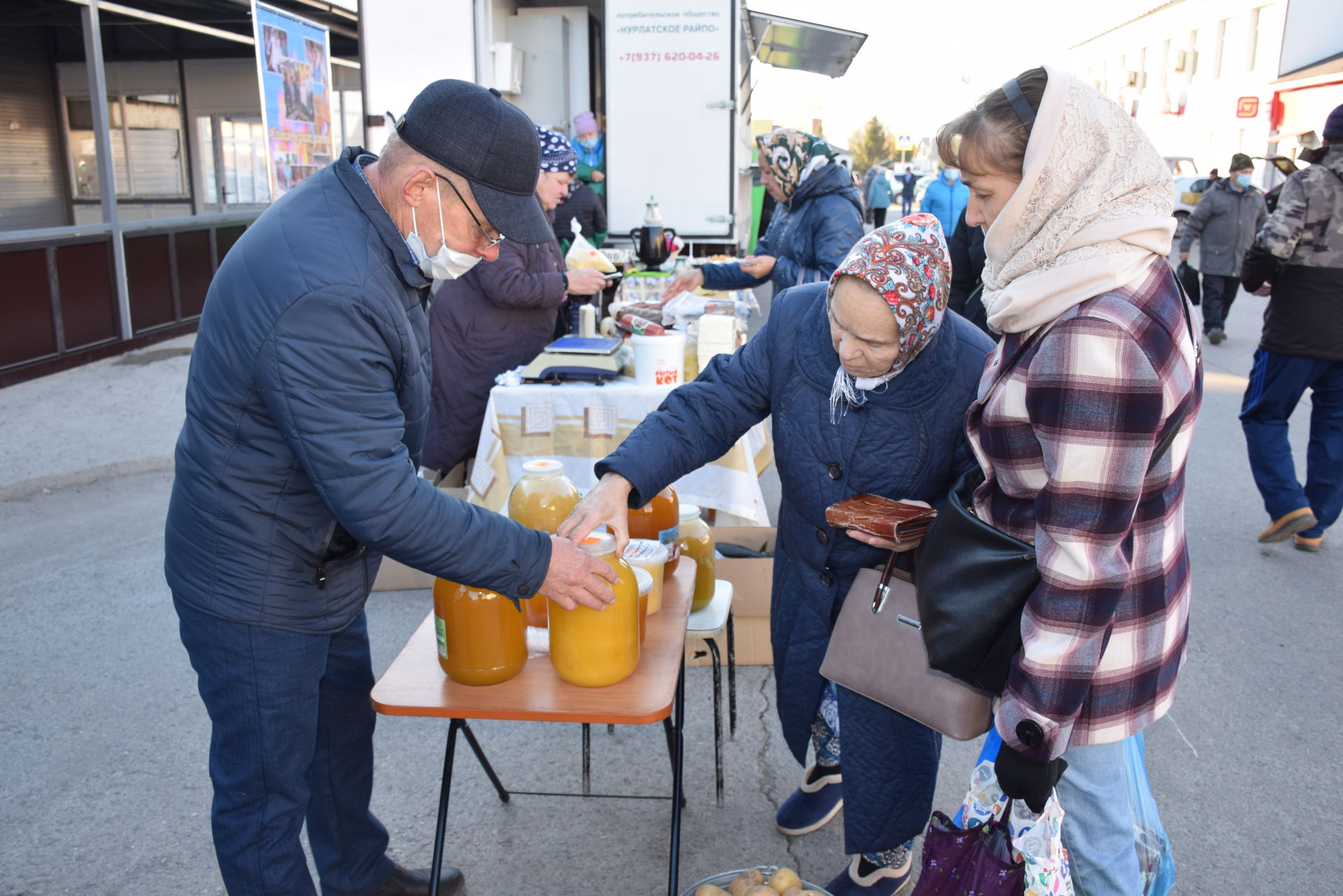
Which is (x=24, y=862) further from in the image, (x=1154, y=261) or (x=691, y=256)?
(x=691, y=256)

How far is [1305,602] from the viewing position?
4.34 m

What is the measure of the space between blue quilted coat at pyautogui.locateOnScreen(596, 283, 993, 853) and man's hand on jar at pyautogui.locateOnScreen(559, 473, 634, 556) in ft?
0.13

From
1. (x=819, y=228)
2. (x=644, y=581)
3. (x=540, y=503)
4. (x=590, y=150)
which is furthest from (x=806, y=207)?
(x=590, y=150)

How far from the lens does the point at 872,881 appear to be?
2.47m

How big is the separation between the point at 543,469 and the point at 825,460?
2.15 ft

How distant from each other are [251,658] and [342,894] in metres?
0.84

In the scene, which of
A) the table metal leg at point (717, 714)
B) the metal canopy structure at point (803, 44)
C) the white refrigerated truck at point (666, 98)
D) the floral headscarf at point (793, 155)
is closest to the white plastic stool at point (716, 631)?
the table metal leg at point (717, 714)

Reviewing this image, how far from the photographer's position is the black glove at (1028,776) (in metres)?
1.61

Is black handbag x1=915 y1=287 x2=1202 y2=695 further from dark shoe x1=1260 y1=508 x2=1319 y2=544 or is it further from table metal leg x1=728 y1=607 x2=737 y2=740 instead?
dark shoe x1=1260 y1=508 x2=1319 y2=544

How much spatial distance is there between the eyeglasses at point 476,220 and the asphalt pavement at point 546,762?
5.70ft

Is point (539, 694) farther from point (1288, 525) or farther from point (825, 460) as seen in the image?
point (1288, 525)

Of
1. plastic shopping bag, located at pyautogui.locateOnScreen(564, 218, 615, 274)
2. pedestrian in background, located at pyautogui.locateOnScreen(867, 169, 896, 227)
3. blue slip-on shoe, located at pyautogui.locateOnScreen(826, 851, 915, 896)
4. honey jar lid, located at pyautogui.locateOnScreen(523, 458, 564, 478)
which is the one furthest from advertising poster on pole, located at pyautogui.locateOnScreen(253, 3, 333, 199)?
pedestrian in background, located at pyautogui.locateOnScreen(867, 169, 896, 227)

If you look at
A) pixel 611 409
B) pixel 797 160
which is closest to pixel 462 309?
pixel 611 409

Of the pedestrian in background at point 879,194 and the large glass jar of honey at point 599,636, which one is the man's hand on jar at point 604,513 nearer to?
the large glass jar of honey at point 599,636
